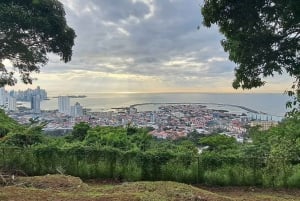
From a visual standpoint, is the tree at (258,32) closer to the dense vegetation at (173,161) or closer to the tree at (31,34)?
the dense vegetation at (173,161)

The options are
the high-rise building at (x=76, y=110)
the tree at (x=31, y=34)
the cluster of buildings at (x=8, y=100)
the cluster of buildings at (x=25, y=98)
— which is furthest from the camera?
the high-rise building at (x=76, y=110)

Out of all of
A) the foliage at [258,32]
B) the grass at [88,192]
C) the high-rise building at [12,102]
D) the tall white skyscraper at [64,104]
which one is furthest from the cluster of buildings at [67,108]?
the foliage at [258,32]

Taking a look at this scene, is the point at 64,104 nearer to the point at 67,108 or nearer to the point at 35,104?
the point at 67,108

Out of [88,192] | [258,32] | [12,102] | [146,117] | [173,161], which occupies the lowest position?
[173,161]

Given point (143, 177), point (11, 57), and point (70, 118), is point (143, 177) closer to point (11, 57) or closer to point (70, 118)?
point (11, 57)

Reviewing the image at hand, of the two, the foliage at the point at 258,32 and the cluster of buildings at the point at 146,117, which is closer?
the foliage at the point at 258,32

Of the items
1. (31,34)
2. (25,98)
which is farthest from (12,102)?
(31,34)

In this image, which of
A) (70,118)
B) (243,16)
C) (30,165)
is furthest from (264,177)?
(70,118)
